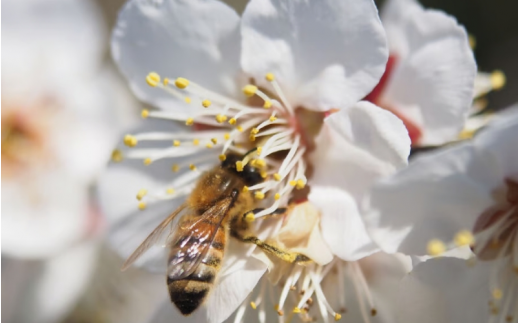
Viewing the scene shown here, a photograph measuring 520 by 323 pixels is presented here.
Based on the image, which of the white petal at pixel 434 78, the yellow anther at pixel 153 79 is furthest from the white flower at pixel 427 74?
the yellow anther at pixel 153 79

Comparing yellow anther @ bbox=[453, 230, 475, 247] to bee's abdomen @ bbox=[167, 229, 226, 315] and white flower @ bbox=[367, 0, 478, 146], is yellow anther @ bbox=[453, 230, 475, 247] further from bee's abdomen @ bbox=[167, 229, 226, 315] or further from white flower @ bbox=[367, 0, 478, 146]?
bee's abdomen @ bbox=[167, 229, 226, 315]

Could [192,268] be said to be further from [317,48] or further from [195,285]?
[317,48]

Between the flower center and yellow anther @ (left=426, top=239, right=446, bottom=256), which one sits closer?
yellow anther @ (left=426, top=239, right=446, bottom=256)

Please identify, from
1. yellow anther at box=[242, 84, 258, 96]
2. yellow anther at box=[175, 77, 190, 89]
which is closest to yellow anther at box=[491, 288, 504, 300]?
yellow anther at box=[242, 84, 258, 96]

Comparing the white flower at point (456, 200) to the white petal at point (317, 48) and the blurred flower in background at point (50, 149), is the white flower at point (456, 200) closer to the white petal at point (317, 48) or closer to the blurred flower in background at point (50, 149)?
the white petal at point (317, 48)

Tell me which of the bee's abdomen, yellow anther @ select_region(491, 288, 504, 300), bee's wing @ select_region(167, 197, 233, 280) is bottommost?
the bee's abdomen

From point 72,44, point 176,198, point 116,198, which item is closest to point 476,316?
point 176,198
